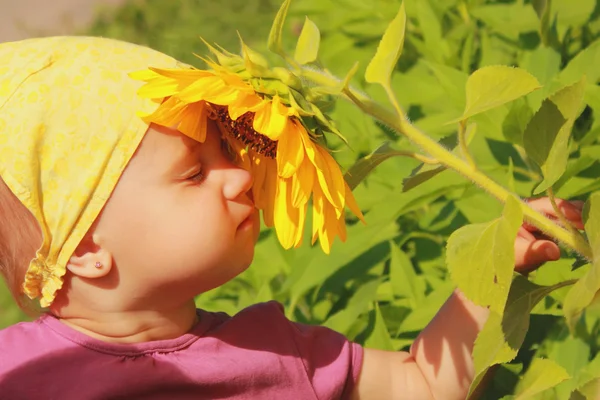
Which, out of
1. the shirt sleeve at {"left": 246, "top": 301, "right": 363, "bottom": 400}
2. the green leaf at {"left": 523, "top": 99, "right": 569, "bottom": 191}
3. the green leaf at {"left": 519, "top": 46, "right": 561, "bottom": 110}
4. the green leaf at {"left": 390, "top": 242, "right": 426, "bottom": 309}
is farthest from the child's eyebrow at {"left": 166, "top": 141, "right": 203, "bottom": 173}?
the green leaf at {"left": 519, "top": 46, "right": 561, "bottom": 110}

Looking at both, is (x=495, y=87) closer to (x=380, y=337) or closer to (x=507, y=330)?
(x=507, y=330)

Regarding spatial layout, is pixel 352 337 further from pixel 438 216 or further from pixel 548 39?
pixel 548 39

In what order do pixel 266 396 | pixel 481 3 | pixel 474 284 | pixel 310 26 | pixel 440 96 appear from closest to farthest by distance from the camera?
pixel 474 284 < pixel 310 26 < pixel 266 396 < pixel 440 96 < pixel 481 3

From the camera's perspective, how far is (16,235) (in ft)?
5.41

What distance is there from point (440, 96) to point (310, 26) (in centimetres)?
100

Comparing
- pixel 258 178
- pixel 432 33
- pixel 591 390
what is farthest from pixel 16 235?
pixel 432 33

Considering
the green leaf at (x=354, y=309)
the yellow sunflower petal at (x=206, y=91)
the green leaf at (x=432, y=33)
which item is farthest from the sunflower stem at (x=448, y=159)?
the green leaf at (x=432, y=33)

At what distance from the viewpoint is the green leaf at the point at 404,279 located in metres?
2.14

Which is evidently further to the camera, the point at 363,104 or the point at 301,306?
the point at 301,306

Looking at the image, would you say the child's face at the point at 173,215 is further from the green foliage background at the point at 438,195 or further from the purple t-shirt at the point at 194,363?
the green foliage background at the point at 438,195

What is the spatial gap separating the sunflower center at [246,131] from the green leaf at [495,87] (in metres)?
0.27

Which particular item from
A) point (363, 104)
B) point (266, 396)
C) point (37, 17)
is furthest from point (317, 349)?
point (37, 17)

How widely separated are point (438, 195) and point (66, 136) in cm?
84

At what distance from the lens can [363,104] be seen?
148 cm
